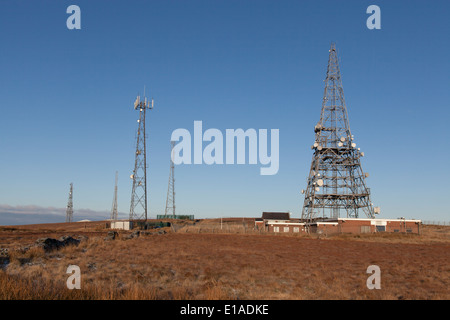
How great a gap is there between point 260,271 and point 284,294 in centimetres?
621

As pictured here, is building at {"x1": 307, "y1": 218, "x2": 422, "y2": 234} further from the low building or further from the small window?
the low building

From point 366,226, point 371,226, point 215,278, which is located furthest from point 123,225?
point 215,278

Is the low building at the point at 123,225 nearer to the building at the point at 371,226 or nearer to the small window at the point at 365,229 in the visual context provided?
the building at the point at 371,226

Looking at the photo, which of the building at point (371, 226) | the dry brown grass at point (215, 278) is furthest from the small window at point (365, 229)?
the dry brown grass at point (215, 278)

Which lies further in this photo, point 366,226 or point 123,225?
point 123,225

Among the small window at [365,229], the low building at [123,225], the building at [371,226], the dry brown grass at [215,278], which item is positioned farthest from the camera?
the low building at [123,225]

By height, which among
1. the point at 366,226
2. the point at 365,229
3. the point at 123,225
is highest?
the point at 366,226

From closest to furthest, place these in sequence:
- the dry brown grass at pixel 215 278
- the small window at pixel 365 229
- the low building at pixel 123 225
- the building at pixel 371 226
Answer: the dry brown grass at pixel 215 278
the building at pixel 371 226
the small window at pixel 365 229
the low building at pixel 123 225

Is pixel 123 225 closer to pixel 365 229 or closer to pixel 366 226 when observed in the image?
pixel 365 229

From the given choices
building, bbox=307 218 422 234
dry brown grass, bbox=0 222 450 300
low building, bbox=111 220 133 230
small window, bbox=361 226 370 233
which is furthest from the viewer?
low building, bbox=111 220 133 230

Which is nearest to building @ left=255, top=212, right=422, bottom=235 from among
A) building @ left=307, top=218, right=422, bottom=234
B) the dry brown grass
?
building @ left=307, top=218, right=422, bottom=234

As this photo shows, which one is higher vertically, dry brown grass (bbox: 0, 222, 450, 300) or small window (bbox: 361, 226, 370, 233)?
dry brown grass (bbox: 0, 222, 450, 300)
